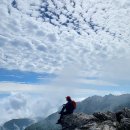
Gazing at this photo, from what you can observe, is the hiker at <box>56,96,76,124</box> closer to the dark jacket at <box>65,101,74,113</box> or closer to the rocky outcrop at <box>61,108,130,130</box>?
the dark jacket at <box>65,101,74,113</box>

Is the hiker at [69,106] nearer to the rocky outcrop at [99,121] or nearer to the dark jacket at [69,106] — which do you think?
the dark jacket at [69,106]

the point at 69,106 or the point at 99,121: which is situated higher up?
the point at 69,106

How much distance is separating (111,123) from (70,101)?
1051 cm

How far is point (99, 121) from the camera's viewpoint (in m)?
44.1

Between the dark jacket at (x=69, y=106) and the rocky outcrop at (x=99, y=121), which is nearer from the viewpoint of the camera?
the rocky outcrop at (x=99, y=121)

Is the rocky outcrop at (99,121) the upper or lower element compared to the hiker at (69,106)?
lower

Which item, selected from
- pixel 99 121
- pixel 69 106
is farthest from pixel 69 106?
pixel 99 121

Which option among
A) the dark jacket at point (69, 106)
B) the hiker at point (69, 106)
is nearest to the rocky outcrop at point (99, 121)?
the hiker at point (69, 106)

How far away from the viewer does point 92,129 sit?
39656 mm

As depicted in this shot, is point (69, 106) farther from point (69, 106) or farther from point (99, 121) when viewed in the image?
point (99, 121)

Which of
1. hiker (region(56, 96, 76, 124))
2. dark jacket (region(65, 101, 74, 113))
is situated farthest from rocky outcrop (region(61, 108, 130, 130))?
dark jacket (region(65, 101, 74, 113))

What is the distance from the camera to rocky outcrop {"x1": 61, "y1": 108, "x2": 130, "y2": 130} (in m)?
40.6

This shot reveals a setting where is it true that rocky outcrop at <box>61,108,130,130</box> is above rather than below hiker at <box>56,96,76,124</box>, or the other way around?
below

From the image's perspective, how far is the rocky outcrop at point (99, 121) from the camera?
4056cm
